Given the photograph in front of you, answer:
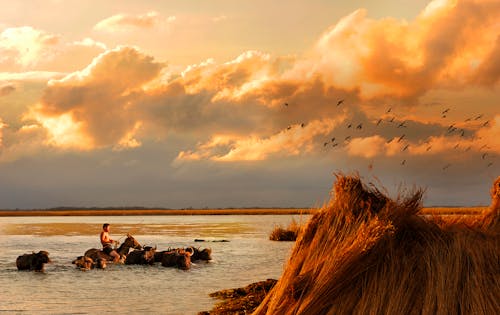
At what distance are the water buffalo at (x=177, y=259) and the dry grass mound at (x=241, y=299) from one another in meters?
10.6

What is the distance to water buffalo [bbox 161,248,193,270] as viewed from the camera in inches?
1257

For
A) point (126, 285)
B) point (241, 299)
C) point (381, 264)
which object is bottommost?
point (126, 285)

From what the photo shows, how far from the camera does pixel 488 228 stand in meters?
8.73

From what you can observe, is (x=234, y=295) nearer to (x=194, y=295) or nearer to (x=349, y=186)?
(x=194, y=295)

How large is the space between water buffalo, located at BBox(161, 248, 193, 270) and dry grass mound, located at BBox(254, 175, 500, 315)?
24302 mm

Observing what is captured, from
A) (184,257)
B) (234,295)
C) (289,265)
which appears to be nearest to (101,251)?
(184,257)

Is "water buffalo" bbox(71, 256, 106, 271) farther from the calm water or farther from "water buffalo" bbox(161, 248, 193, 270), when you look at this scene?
"water buffalo" bbox(161, 248, 193, 270)

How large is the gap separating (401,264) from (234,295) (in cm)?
1285

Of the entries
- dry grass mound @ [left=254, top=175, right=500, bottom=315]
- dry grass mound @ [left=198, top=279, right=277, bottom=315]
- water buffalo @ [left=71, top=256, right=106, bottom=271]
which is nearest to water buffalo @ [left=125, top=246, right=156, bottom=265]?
water buffalo @ [left=71, top=256, right=106, bottom=271]

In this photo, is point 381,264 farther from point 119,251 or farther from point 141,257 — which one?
point 119,251

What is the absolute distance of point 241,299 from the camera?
17.2 m

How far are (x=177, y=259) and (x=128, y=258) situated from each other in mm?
3418

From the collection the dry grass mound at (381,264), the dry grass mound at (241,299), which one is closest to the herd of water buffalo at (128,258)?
the dry grass mound at (241,299)

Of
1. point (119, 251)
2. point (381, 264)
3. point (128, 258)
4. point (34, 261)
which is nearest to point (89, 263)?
point (34, 261)
